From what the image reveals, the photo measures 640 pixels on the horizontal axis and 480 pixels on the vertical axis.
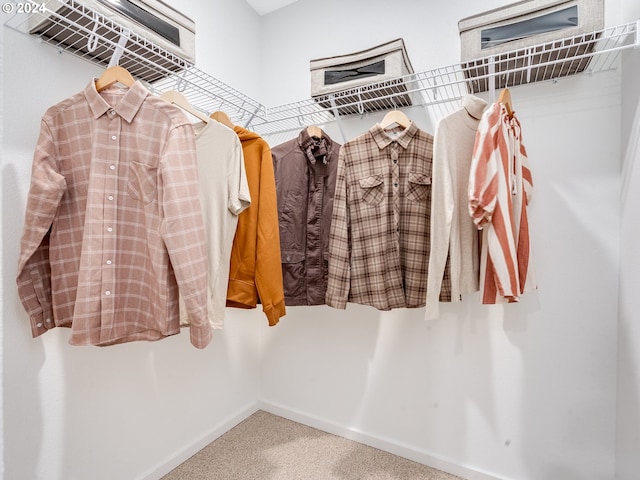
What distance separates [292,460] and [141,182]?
1482 millimetres

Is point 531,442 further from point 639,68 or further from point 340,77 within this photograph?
point 340,77

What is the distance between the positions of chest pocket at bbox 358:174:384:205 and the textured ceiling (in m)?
1.36

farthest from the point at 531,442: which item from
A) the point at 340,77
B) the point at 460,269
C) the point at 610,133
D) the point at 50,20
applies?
the point at 50,20

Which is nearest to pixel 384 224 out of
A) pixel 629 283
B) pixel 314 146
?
pixel 314 146

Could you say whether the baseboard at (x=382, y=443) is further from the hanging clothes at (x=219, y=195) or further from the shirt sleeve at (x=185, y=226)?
the shirt sleeve at (x=185, y=226)

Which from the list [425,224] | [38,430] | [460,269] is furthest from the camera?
[425,224]

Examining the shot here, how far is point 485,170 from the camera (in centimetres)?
128

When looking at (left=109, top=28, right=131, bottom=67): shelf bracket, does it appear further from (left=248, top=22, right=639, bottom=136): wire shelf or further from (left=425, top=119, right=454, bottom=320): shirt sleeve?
(left=425, top=119, right=454, bottom=320): shirt sleeve

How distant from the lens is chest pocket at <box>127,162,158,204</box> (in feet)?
4.00

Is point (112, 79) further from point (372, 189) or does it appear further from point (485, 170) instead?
point (485, 170)

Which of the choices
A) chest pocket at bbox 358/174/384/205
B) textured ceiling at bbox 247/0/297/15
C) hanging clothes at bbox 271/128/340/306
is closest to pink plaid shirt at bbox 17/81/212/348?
hanging clothes at bbox 271/128/340/306

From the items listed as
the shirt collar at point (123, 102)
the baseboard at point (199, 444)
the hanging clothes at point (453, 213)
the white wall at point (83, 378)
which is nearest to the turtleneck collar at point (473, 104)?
the hanging clothes at point (453, 213)

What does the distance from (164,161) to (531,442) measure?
1.85 metres

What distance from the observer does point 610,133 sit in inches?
57.4
